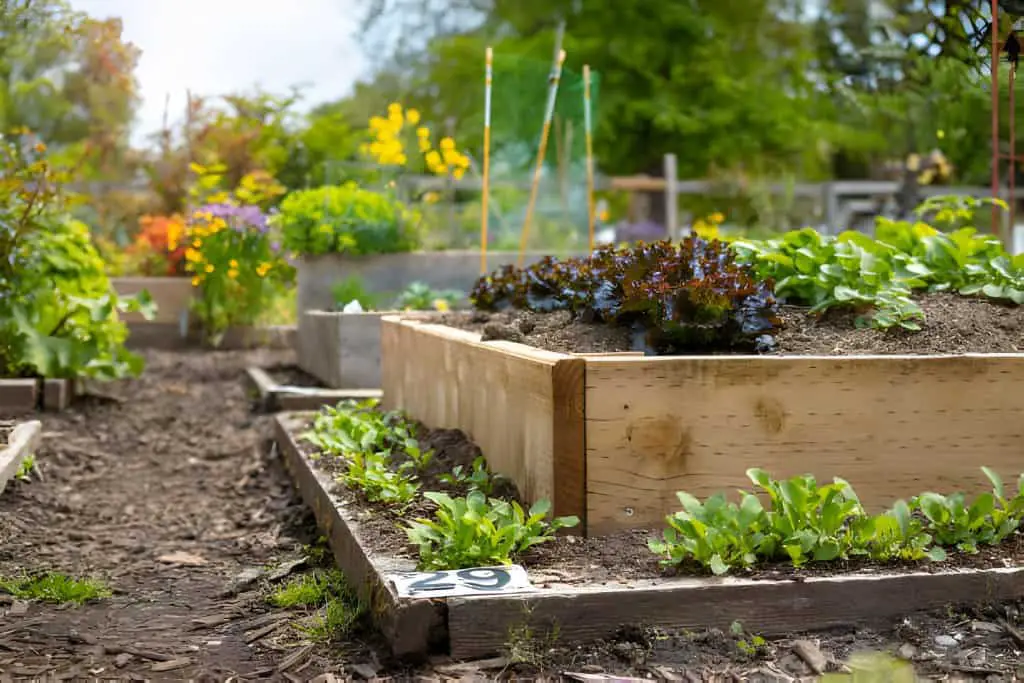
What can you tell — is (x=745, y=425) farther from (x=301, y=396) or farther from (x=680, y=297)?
(x=301, y=396)

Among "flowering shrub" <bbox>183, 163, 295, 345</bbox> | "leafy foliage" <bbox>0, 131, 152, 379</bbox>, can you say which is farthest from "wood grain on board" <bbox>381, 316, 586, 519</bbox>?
"flowering shrub" <bbox>183, 163, 295, 345</bbox>

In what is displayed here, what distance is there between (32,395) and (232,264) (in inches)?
139

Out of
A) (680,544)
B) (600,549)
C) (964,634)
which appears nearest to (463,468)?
(600,549)

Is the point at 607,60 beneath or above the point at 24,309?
above

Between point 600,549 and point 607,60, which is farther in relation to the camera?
point 607,60

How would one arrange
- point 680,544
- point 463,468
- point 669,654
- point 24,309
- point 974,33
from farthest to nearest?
point 24,309
point 974,33
point 463,468
point 680,544
point 669,654

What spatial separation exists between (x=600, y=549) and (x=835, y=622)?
0.58m

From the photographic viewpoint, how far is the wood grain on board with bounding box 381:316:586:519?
109 inches

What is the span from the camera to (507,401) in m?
3.26

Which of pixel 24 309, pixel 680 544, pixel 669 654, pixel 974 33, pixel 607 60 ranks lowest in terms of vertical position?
pixel 669 654

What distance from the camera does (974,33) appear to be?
4246 mm

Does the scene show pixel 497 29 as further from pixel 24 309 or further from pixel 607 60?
pixel 24 309

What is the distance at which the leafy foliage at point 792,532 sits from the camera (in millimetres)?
2498

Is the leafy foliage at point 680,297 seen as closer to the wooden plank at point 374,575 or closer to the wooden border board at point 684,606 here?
the wooden border board at point 684,606
